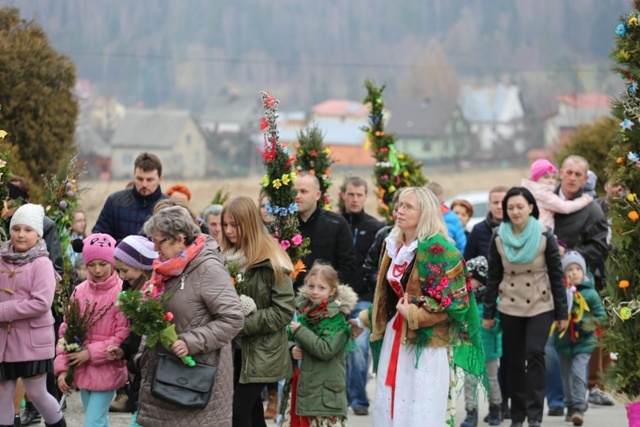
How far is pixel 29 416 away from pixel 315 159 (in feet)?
13.0

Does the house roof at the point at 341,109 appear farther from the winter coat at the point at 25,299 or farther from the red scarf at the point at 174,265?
the red scarf at the point at 174,265

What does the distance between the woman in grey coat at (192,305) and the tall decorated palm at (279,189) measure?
2.00 meters

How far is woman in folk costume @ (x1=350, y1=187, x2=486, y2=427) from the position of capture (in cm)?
783

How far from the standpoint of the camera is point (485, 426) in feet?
35.1

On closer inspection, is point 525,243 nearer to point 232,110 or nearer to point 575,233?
point 575,233

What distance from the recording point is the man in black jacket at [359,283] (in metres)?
11.3

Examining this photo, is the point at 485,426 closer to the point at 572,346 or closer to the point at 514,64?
the point at 572,346

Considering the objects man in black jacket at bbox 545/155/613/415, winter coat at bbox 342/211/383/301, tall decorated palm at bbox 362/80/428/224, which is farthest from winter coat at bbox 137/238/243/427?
tall decorated palm at bbox 362/80/428/224

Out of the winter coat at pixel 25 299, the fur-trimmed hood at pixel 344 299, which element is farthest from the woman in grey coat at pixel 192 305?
the fur-trimmed hood at pixel 344 299

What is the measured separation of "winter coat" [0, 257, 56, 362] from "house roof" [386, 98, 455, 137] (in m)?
57.0

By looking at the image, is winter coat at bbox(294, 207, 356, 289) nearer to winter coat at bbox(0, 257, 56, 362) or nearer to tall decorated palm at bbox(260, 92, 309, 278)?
tall decorated palm at bbox(260, 92, 309, 278)

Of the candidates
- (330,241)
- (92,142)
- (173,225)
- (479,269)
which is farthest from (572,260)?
(92,142)

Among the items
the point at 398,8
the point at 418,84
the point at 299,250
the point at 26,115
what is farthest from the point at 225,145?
the point at 299,250

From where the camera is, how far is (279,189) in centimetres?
883
